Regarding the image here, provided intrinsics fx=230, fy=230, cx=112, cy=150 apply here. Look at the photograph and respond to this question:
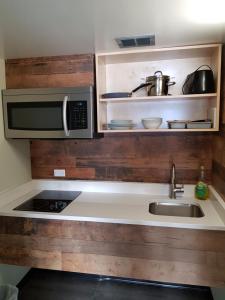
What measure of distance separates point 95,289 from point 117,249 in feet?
A: 2.37

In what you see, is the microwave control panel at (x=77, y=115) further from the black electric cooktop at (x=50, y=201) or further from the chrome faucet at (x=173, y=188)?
the chrome faucet at (x=173, y=188)

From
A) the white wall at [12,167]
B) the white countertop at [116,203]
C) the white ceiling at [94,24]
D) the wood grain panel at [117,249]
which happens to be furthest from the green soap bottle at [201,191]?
the white wall at [12,167]

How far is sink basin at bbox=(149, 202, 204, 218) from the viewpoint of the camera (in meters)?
1.95

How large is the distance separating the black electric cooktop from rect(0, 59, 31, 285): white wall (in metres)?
0.23

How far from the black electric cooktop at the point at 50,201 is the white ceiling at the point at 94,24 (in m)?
1.25

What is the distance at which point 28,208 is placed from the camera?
6.33 ft

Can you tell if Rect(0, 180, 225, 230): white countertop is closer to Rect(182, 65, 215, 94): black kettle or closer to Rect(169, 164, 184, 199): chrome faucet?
Rect(169, 164, 184, 199): chrome faucet

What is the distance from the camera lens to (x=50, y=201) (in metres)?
2.08

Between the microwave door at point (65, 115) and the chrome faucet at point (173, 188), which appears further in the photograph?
the chrome faucet at point (173, 188)

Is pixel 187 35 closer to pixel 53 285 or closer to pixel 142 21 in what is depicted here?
pixel 142 21

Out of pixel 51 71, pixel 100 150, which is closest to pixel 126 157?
pixel 100 150

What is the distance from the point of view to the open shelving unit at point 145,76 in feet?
5.93

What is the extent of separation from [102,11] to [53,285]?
2.27 m

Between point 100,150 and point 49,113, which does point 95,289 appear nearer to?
point 100,150
